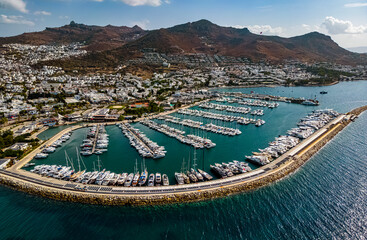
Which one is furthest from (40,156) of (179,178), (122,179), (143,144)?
(179,178)

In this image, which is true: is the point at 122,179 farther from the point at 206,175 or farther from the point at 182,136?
the point at 182,136

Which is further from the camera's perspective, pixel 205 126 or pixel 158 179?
pixel 205 126

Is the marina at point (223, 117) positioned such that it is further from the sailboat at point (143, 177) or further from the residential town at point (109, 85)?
the sailboat at point (143, 177)

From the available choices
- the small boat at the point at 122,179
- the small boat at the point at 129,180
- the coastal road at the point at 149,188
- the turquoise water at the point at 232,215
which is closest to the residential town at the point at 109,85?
the coastal road at the point at 149,188

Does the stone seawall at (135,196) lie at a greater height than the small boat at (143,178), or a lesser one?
lesser

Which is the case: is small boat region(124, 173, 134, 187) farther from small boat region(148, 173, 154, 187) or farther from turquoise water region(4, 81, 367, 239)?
turquoise water region(4, 81, 367, 239)

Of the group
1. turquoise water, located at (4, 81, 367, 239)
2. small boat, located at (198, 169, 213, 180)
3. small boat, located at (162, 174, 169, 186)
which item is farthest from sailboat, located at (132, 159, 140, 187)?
small boat, located at (198, 169, 213, 180)

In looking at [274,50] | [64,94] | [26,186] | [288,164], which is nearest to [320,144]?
[288,164]

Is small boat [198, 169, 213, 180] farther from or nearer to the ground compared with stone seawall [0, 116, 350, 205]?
farther from the ground

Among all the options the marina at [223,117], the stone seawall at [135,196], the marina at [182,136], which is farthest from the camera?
the marina at [223,117]

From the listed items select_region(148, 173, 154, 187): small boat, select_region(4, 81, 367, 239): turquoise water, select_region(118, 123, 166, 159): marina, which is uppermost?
select_region(118, 123, 166, 159): marina

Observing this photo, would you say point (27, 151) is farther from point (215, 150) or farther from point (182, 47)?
point (182, 47)

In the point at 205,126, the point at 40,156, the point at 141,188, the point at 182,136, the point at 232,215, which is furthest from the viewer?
the point at 205,126
